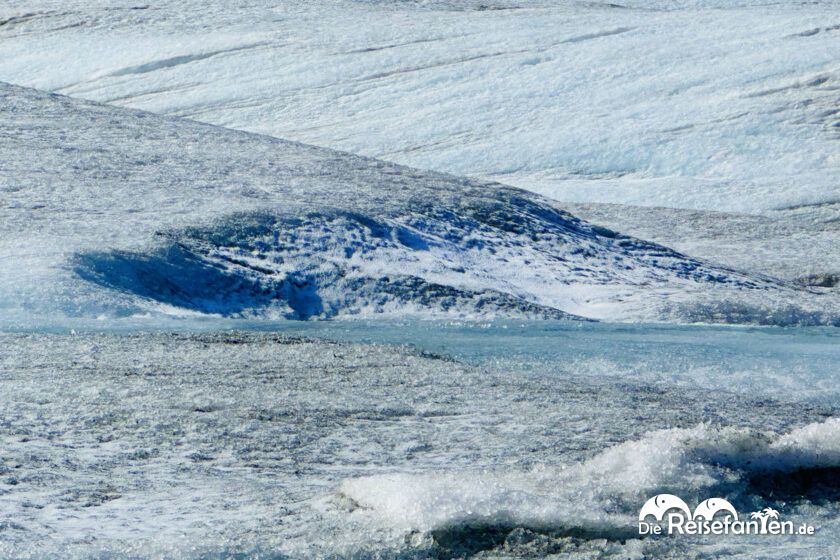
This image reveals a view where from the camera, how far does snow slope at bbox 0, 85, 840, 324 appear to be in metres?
6.05

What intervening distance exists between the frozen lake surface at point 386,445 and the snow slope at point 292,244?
111cm

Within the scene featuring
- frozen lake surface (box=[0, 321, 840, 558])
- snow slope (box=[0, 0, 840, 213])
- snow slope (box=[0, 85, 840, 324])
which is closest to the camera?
frozen lake surface (box=[0, 321, 840, 558])

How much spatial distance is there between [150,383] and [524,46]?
41.3 ft

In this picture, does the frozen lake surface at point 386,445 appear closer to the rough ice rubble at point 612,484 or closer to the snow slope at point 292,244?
the rough ice rubble at point 612,484

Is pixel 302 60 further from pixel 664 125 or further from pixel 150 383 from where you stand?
pixel 150 383

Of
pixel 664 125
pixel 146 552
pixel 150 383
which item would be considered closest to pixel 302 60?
pixel 664 125

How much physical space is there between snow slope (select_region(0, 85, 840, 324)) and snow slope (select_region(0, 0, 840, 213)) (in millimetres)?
4216

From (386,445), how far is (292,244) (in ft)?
12.2

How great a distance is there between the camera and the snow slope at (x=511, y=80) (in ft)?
42.5

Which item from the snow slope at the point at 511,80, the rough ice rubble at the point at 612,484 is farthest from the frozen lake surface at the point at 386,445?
the snow slope at the point at 511,80

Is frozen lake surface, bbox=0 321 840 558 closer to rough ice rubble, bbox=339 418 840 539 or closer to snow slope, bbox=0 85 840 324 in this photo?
rough ice rubble, bbox=339 418 840 539

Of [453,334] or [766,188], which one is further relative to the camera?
[766,188]

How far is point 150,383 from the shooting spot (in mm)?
3803

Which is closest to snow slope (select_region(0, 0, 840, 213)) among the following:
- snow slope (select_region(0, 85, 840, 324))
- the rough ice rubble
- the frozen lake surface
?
snow slope (select_region(0, 85, 840, 324))
